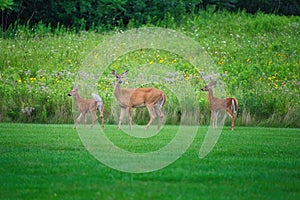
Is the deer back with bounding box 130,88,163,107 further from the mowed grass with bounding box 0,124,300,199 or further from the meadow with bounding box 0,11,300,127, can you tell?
the mowed grass with bounding box 0,124,300,199

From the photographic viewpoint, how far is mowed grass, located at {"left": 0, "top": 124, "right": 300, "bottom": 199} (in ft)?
26.2

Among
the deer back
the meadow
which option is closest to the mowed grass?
the deer back

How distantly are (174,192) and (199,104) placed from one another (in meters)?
11.3

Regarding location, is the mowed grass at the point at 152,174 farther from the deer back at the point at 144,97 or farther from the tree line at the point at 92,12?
the tree line at the point at 92,12

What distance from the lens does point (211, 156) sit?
1140cm

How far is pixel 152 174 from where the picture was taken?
930cm

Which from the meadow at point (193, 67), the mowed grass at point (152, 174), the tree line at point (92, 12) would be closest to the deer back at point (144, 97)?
the meadow at point (193, 67)

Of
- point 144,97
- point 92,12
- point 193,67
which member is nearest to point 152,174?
point 144,97

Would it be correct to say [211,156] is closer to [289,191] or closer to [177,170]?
[177,170]

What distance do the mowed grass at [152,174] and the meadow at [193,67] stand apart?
5.19 m

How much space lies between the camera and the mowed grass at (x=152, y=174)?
26.2 ft

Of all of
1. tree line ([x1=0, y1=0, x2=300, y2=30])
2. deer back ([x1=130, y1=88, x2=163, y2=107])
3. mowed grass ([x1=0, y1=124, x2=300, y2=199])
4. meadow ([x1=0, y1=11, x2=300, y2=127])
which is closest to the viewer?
mowed grass ([x1=0, y1=124, x2=300, y2=199])

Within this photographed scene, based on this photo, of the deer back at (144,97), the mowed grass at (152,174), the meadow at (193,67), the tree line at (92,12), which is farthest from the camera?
the tree line at (92,12)

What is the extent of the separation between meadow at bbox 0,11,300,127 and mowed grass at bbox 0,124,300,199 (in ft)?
17.0
